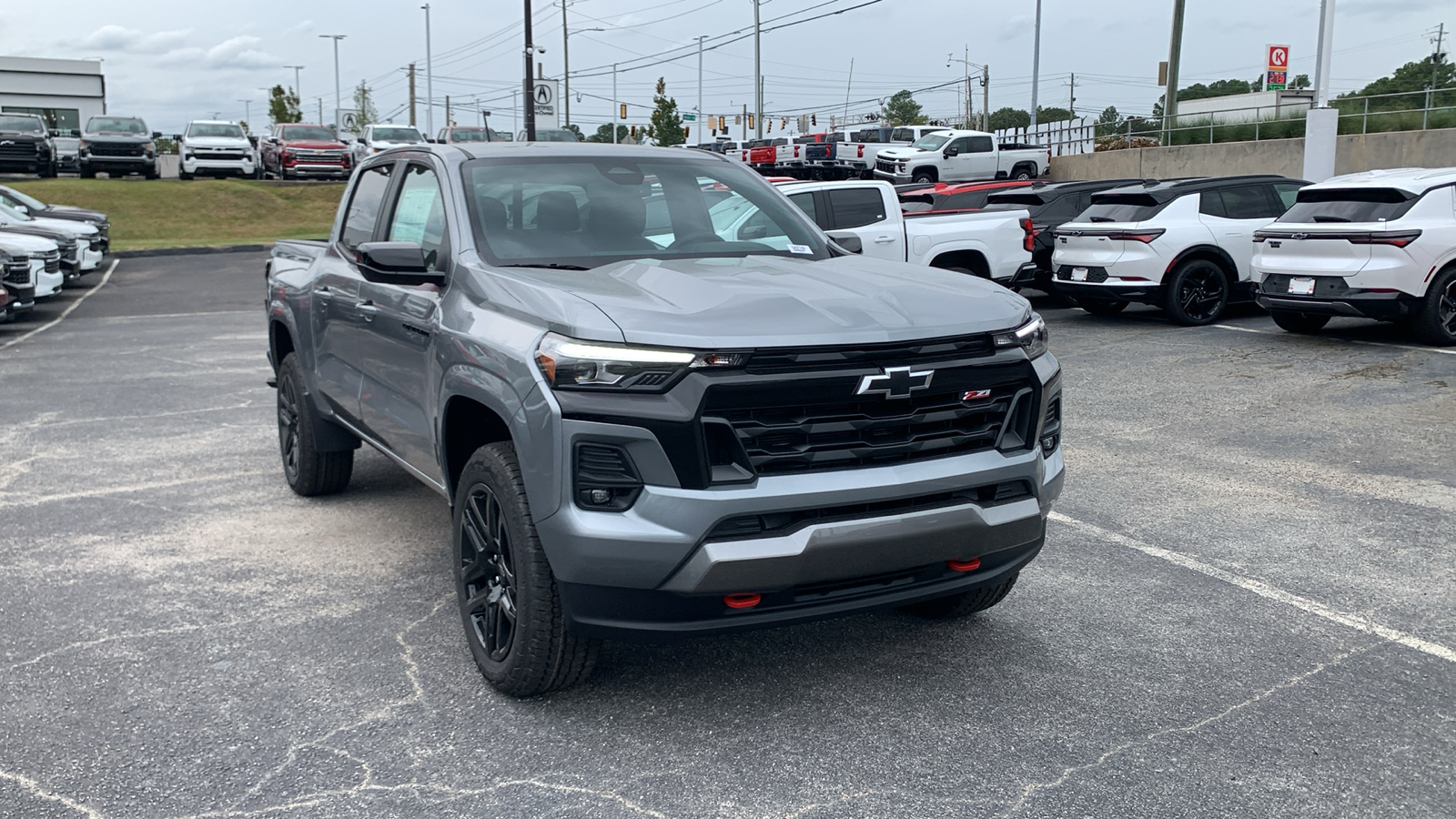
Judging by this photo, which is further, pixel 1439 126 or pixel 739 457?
pixel 1439 126

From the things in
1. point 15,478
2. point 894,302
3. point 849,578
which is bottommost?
point 15,478

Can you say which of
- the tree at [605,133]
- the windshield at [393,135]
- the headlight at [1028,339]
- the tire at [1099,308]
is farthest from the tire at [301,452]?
the tree at [605,133]

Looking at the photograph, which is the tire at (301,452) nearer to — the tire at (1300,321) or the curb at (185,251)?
the tire at (1300,321)

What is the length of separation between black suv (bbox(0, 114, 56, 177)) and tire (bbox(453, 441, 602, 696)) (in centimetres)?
3691

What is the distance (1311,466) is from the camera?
300 inches

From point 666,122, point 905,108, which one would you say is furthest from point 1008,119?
point 666,122

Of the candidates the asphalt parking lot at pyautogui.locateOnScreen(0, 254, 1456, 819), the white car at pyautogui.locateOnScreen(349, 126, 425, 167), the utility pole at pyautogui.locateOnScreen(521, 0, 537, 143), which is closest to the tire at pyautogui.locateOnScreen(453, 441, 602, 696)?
the asphalt parking lot at pyautogui.locateOnScreen(0, 254, 1456, 819)

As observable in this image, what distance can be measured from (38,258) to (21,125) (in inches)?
903

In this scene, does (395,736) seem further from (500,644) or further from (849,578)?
(849,578)

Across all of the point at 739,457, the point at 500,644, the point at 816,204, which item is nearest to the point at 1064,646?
the point at 739,457

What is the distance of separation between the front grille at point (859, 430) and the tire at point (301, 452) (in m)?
3.73

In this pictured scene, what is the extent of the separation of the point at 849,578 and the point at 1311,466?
5021 millimetres

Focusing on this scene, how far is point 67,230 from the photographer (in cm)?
2052

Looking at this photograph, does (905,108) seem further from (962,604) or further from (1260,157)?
(962,604)
